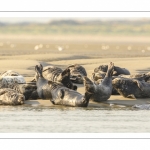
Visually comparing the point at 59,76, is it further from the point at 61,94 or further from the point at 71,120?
the point at 71,120

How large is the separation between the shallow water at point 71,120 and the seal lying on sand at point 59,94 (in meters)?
0.20

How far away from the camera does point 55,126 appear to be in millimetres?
12797

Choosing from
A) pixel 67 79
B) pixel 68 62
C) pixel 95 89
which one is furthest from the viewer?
pixel 68 62

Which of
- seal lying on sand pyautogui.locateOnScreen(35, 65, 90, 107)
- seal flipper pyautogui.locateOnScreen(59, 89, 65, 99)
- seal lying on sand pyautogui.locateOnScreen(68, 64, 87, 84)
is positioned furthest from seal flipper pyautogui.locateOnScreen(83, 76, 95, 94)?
seal lying on sand pyautogui.locateOnScreen(68, 64, 87, 84)

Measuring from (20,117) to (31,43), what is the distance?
24.1m

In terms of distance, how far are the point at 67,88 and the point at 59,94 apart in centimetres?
36

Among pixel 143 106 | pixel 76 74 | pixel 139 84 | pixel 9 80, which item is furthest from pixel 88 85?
pixel 76 74

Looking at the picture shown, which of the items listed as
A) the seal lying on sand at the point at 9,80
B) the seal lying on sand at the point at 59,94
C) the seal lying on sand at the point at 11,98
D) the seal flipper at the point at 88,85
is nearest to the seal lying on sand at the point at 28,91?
the seal lying on sand at the point at 59,94

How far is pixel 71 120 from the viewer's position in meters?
13.3

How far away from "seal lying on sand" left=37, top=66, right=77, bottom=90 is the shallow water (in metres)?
1.54

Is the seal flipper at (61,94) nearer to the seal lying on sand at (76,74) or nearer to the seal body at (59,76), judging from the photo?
the seal body at (59,76)

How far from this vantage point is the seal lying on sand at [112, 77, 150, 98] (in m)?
16.0
